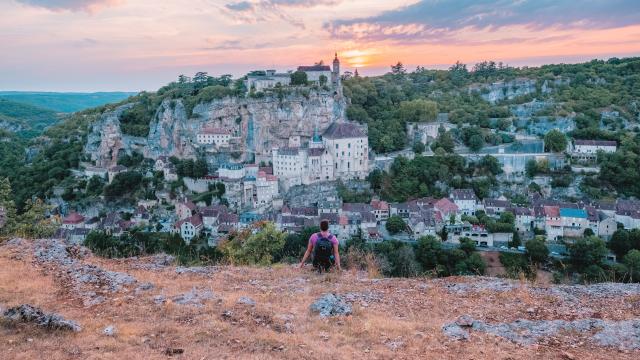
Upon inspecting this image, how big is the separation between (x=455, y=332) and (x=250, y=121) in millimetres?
42717

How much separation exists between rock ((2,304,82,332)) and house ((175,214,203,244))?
30767 mm

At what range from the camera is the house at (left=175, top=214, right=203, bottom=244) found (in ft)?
120

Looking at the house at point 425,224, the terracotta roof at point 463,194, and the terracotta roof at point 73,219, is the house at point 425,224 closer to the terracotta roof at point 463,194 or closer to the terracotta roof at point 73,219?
the terracotta roof at point 463,194

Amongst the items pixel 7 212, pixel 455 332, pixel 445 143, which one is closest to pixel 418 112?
pixel 445 143

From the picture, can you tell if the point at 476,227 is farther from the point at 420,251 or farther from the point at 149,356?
the point at 149,356

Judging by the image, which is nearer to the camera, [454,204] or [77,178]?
[454,204]

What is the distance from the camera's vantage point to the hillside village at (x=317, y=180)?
35.4 meters

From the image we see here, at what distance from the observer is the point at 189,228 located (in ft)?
120

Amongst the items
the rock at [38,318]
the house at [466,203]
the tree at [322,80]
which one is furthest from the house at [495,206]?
the rock at [38,318]

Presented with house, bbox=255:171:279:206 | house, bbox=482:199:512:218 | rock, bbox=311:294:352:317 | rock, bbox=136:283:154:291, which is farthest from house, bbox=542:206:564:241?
rock, bbox=136:283:154:291

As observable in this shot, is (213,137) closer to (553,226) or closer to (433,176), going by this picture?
(433,176)

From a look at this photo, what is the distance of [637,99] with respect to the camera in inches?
2176

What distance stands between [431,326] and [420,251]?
26.2 m

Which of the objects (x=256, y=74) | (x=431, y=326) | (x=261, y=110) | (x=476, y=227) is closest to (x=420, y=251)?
(x=476, y=227)
